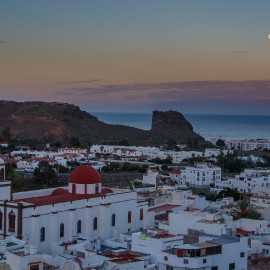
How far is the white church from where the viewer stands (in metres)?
A: 27.7

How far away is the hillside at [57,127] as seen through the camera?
11512 cm

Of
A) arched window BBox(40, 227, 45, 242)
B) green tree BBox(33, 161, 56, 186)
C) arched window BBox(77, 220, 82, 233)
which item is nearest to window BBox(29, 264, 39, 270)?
arched window BBox(40, 227, 45, 242)

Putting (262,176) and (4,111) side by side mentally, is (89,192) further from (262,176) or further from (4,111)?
(4,111)

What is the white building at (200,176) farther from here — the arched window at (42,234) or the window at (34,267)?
the window at (34,267)

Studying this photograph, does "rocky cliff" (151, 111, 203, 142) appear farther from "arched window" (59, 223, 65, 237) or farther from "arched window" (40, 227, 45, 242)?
"arched window" (40, 227, 45, 242)

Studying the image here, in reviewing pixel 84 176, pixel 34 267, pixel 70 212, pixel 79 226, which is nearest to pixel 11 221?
pixel 70 212

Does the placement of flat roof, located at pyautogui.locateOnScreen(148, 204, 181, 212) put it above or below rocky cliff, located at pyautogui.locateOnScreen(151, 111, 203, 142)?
below

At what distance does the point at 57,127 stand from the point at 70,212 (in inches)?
3649

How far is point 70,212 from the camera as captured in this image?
98.3 feet

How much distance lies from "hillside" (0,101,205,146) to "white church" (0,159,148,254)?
70.2 m

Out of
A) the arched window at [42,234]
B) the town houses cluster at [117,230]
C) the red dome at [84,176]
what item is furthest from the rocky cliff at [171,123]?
the arched window at [42,234]

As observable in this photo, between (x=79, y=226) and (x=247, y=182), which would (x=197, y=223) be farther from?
(x=247, y=182)

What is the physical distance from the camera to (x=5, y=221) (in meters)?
27.8

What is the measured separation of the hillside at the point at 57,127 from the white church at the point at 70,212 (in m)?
70.2
